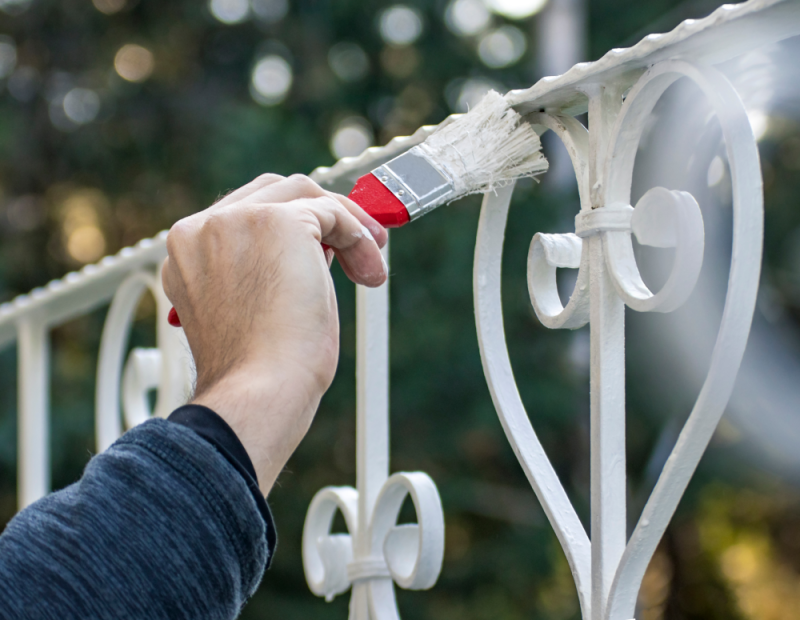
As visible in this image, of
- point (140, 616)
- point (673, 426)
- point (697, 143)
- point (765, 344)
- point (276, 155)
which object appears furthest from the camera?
point (276, 155)

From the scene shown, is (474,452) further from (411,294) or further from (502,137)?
(502,137)

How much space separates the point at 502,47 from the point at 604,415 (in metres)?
4.98

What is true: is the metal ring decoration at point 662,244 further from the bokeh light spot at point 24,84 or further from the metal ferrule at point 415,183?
the bokeh light spot at point 24,84

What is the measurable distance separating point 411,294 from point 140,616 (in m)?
3.74

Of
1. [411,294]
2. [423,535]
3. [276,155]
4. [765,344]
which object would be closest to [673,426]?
[765,344]

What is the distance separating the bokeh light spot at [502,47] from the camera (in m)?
4.96

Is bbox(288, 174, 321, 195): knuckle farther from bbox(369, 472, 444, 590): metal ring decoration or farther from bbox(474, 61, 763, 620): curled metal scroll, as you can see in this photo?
bbox(369, 472, 444, 590): metal ring decoration

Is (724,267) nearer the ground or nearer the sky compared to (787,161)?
nearer the ground

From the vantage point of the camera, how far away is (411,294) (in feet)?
13.7

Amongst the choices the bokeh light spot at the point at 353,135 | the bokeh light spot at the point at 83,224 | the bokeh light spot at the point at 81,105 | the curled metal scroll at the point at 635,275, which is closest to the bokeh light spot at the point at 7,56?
the bokeh light spot at the point at 81,105

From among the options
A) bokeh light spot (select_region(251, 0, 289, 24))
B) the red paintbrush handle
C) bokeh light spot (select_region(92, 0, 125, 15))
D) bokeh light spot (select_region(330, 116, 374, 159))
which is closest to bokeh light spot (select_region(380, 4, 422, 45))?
bokeh light spot (select_region(330, 116, 374, 159))

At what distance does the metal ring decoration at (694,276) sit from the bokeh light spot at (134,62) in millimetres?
5245

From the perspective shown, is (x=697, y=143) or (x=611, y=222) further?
(x=697, y=143)

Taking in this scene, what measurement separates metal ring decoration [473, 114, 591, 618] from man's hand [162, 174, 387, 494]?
4.4 inches
